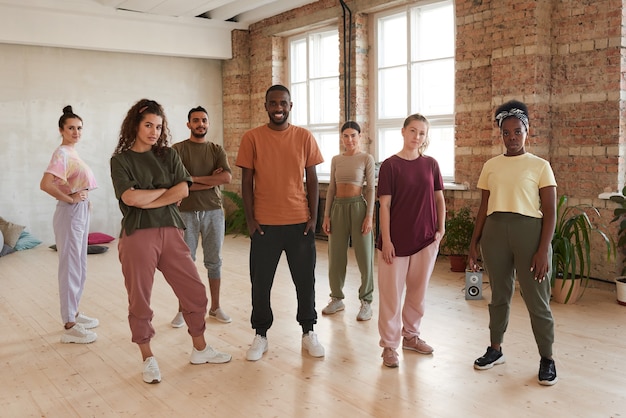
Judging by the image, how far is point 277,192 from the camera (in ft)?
12.9

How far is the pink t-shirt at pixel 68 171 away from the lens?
4.51 meters

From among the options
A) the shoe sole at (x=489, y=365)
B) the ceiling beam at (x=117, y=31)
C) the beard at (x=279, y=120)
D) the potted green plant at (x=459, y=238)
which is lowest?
the shoe sole at (x=489, y=365)

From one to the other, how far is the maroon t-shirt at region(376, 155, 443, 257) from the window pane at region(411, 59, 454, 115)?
13.4ft

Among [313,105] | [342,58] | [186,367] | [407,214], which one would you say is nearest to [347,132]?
[407,214]

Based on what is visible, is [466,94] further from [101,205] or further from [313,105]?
[101,205]

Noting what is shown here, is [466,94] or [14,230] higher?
[466,94]

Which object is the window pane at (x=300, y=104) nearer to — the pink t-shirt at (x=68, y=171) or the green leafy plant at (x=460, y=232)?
the green leafy plant at (x=460, y=232)

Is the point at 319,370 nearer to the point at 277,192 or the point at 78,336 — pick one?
the point at 277,192

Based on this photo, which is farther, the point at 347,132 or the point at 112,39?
the point at 112,39

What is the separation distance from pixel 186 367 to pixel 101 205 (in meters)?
6.57

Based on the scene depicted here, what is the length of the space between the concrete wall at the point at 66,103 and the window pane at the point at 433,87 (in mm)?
4318

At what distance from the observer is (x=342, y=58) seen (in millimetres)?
8758

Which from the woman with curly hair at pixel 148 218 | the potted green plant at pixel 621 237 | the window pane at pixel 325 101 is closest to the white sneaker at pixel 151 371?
the woman with curly hair at pixel 148 218

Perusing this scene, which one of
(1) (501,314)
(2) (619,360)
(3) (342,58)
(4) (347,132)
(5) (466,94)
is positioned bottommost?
(2) (619,360)
